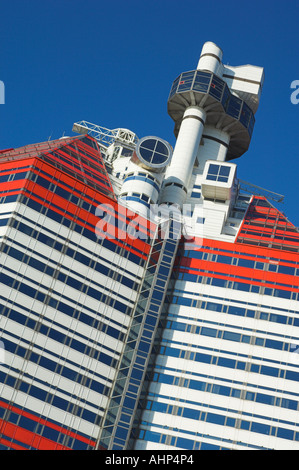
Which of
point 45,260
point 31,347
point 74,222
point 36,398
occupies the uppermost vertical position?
point 74,222

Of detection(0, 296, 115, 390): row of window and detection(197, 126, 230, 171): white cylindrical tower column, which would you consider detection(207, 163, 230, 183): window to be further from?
detection(0, 296, 115, 390): row of window

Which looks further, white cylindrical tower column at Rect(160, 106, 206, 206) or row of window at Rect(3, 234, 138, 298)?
white cylindrical tower column at Rect(160, 106, 206, 206)

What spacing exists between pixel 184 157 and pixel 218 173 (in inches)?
326

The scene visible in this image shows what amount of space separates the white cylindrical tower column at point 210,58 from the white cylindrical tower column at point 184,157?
10406 mm

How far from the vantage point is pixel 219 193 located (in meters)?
109

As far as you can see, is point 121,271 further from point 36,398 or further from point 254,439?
point 254,439

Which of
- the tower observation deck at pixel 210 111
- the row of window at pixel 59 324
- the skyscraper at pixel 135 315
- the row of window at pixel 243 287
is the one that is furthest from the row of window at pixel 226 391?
the tower observation deck at pixel 210 111

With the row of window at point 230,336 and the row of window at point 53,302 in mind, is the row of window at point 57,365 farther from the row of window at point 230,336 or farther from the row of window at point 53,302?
the row of window at point 230,336

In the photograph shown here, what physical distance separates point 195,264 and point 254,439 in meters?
26.1

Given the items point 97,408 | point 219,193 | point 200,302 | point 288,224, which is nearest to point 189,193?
point 219,193

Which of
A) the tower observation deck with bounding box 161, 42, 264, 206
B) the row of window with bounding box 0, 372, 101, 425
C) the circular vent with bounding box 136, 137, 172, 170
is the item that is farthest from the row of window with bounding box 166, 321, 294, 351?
the tower observation deck with bounding box 161, 42, 264, 206

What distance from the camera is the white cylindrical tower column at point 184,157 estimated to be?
109625 millimetres

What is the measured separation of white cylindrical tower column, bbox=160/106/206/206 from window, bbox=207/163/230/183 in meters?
4.76

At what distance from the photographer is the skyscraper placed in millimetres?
78375
